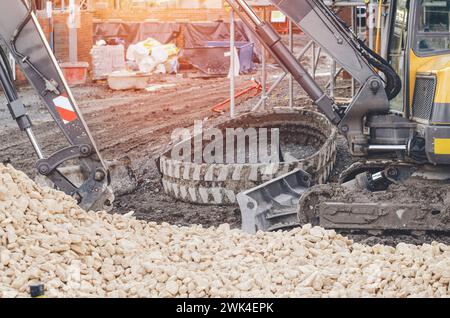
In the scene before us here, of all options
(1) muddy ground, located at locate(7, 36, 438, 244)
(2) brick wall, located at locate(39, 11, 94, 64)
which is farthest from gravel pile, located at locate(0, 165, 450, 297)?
(2) brick wall, located at locate(39, 11, 94, 64)

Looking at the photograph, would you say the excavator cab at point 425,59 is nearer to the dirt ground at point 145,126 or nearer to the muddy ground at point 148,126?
the muddy ground at point 148,126

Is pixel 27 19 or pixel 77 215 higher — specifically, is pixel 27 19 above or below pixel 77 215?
above

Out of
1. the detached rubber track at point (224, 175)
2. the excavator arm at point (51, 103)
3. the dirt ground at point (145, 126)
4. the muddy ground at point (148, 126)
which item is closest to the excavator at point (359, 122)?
the excavator arm at point (51, 103)

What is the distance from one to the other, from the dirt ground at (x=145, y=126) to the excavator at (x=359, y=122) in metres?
1.40

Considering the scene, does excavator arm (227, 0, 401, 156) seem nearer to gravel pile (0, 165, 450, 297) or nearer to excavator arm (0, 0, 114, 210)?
gravel pile (0, 165, 450, 297)

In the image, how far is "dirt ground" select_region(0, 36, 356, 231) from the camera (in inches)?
434

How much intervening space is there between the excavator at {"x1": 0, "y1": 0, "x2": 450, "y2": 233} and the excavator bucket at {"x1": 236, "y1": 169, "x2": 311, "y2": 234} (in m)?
0.01

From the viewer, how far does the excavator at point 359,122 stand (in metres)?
8.91

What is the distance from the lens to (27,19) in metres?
8.86

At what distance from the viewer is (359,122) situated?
10.0 m

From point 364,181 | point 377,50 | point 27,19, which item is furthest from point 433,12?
point 27,19

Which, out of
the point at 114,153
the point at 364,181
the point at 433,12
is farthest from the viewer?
the point at 114,153

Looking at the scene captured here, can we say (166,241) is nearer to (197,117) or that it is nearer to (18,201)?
(18,201)

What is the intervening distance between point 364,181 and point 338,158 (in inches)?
109
